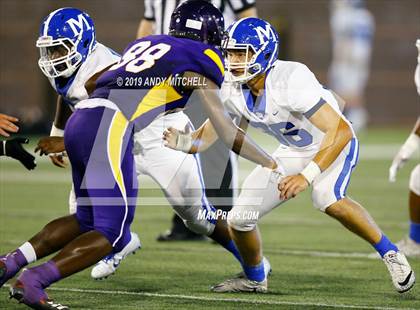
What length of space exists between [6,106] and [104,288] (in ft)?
39.9

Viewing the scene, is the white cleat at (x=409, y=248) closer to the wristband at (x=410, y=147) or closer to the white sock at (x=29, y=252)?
the wristband at (x=410, y=147)

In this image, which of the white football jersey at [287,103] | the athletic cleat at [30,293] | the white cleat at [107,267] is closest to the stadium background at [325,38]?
the white cleat at [107,267]

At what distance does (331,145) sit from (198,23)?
86 centimetres

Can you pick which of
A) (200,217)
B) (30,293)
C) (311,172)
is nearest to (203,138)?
(200,217)

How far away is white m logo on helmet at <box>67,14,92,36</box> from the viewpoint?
5.01 m

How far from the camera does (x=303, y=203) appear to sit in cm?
921

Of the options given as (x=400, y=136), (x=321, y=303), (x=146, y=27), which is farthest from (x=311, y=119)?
(x=400, y=136)

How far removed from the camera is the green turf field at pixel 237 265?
15.3ft

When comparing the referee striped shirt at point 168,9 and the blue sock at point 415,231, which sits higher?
the referee striped shirt at point 168,9

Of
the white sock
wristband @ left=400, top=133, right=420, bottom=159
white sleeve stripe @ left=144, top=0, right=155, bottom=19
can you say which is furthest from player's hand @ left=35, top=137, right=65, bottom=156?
white sleeve stripe @ left=144, top=0, right=155, bottom=19

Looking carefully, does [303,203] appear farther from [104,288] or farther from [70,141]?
[70,141]

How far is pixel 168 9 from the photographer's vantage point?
6.77 m

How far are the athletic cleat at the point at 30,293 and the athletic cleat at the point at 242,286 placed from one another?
46.5 inches

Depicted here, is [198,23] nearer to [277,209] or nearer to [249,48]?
[249,48]
